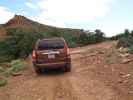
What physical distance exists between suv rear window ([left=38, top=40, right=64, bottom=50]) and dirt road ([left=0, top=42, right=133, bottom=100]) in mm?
1453

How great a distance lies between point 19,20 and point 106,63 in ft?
106

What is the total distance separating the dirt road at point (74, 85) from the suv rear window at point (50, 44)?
4.77 feet

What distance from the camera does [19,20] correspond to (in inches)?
1903

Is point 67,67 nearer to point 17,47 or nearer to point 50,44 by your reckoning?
point 50,44

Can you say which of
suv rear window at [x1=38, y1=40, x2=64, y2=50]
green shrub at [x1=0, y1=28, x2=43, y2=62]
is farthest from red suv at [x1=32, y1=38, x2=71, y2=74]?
green shrub at [x1=0, y1=28, x2=43, y2=62]

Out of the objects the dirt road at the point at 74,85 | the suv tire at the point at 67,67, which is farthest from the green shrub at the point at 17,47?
the suv tire at the point at 67,67

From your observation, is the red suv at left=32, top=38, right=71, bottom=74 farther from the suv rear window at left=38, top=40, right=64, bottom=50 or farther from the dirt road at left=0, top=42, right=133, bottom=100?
the dirt road at left=0, top=42, right=133, bottom=100

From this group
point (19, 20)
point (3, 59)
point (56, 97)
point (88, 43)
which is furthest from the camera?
point (19, 20)

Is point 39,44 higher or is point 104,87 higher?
point 39,44

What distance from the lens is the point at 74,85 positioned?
43.2ft

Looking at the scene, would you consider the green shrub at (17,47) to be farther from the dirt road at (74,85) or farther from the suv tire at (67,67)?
the suv tire at (67,67)

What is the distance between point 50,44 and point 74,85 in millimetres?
4220

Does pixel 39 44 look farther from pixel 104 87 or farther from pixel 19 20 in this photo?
pixel 19 20

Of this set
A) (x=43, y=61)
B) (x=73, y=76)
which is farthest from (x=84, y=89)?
(x=43, y=61)
